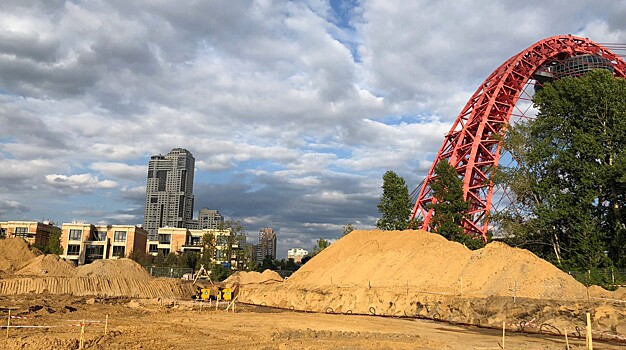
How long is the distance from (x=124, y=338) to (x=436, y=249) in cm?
2268

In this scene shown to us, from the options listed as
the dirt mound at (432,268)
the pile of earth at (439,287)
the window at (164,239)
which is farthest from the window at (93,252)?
the dirt mound at (432,268)

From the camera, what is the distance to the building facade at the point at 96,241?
95.2 m

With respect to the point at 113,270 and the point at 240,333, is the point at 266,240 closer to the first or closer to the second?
the point at 113,270

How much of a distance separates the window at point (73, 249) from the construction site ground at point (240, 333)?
75308 mm

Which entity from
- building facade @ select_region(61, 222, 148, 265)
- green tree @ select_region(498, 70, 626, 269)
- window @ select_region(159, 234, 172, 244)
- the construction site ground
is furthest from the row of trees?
building facade @ select_region(61, 222, 148, 265)

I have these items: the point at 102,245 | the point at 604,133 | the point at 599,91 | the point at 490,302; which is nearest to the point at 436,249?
the point at 490,302

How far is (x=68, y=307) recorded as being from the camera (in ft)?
88.1

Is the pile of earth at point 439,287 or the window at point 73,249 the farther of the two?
the window at point 73,249

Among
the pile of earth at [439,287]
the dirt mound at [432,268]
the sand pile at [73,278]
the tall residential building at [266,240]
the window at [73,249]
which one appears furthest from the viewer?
the tall residential building at [266,240]

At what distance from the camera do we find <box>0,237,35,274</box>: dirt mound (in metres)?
46.7

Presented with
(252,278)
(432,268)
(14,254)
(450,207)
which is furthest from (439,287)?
(14,254)

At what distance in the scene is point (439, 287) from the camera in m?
28.8

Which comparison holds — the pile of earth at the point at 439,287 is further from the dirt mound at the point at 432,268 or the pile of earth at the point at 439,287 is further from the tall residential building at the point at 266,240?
the tall residential building at the point at 266,240

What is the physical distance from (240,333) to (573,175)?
2834 centimetres
